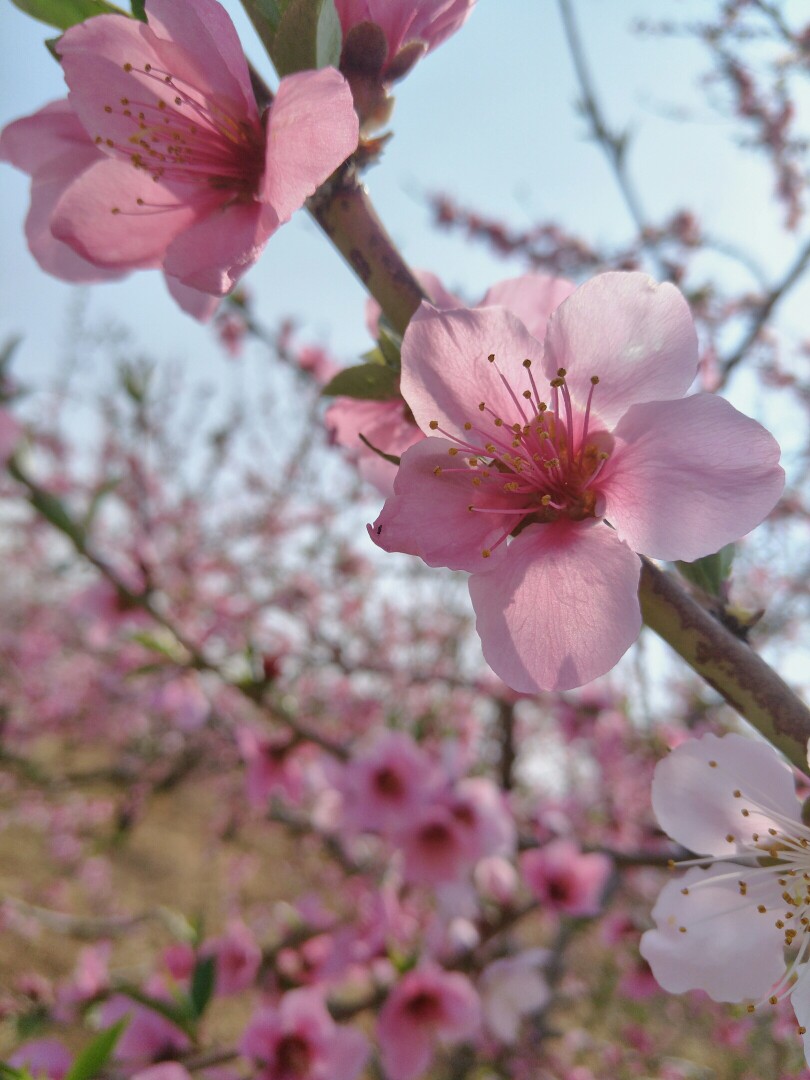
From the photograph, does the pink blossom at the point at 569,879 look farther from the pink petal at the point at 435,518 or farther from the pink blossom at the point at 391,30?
the pink blossom at the point at 391,30

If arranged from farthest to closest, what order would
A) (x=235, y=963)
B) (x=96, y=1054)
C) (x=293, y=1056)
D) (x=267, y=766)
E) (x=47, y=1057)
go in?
(x=267, y=766) < (x=235, y=963) < (x=293, y=1056) < (x=47, y=1057) < (x=96, y=1054)

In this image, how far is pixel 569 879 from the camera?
7.71ft

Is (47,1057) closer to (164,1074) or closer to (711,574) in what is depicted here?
(164,1074)

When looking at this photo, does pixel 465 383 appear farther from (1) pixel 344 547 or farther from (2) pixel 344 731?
(1) pixel 344 547

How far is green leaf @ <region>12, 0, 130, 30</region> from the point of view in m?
0.66

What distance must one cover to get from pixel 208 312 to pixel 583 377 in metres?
0.39

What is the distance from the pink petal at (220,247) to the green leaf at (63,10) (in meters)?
0.21

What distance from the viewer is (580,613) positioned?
0.56 meters

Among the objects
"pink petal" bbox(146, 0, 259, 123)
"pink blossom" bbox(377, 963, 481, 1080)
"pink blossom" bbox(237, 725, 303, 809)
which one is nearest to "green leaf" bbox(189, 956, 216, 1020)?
"pink blossom" bbox(377, 963, 481, 1080)

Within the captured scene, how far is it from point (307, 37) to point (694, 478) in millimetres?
477

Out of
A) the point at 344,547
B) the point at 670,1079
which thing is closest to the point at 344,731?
the point at 344,547

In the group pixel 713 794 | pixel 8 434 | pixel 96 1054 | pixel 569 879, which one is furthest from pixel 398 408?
pixel 569 879

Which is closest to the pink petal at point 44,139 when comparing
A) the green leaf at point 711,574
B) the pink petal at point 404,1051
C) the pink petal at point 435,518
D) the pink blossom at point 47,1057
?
the pink petal at point 435,518

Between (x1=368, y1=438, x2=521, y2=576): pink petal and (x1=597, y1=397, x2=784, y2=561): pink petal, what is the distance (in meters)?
0.12
